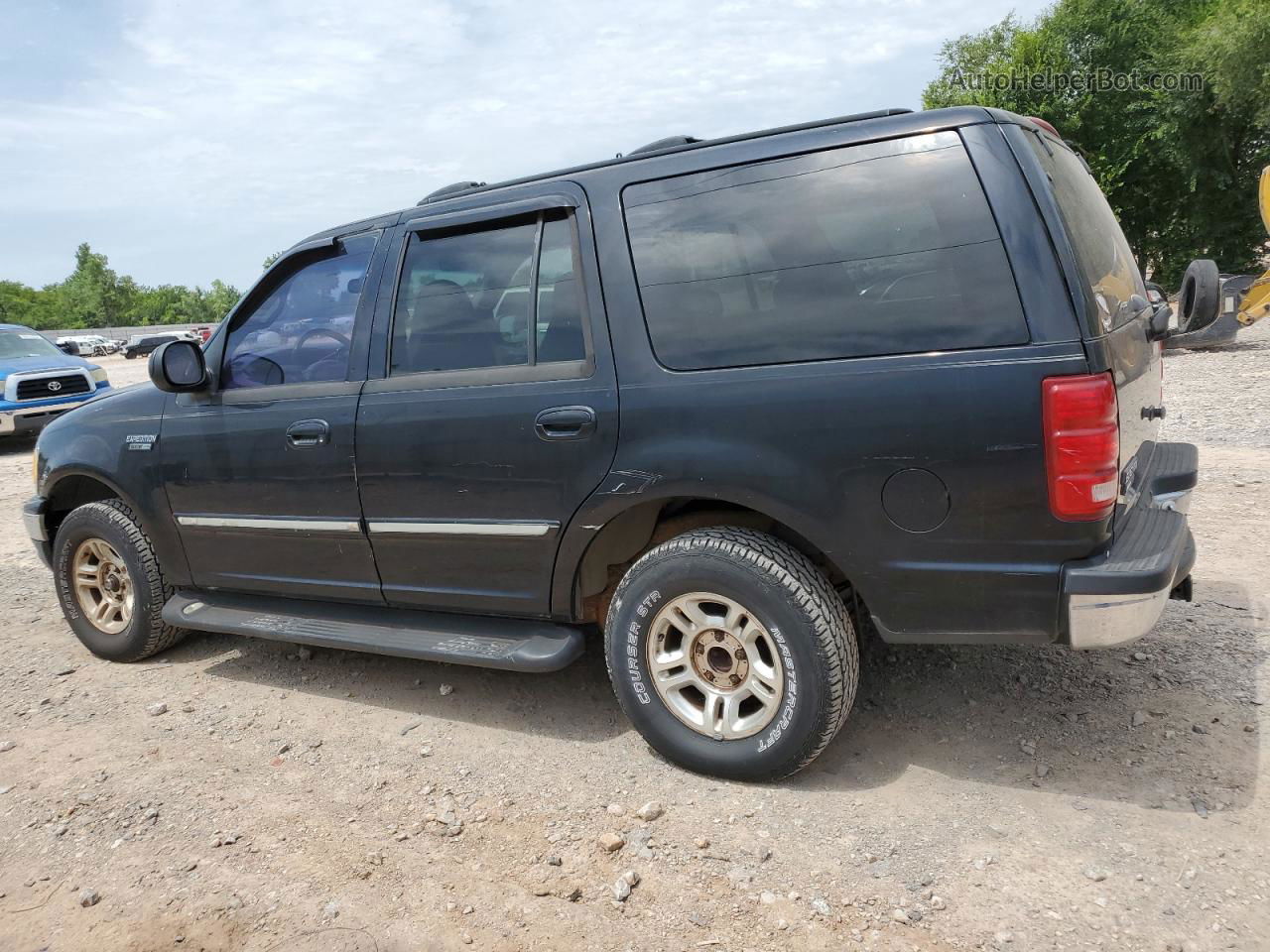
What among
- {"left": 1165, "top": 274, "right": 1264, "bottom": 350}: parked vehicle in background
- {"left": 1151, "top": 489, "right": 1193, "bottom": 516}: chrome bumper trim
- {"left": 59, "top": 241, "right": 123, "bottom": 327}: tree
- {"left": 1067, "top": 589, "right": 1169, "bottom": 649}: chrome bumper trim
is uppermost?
{"left": 59, "top": 241, "right": 123, "bottom": 327}: tree

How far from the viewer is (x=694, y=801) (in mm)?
3080

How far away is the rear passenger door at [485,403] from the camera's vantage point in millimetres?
3273

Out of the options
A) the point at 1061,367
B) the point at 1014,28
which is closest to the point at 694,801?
the point at 1061,367

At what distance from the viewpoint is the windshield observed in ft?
46.4

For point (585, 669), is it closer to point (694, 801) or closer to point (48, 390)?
point (694, 801)

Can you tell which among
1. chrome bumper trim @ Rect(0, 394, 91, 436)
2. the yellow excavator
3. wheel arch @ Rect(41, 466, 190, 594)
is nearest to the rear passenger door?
wheel arch @ Rect(41, 466, 190, 594)

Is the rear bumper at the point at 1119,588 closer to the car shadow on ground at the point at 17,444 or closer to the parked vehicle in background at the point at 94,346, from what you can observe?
the car shadow on ground at the point at 17,444

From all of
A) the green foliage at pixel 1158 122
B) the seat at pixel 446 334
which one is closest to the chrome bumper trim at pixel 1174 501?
the seat at pixel 446 334

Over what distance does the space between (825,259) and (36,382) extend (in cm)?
1383

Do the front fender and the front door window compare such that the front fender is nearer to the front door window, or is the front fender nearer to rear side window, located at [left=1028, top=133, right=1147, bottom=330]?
the front door window

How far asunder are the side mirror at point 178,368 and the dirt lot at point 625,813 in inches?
55.5

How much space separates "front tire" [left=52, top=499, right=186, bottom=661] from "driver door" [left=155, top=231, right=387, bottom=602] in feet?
1.13

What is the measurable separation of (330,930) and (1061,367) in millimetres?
2507

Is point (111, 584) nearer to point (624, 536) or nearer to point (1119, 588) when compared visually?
point (624, 536)
